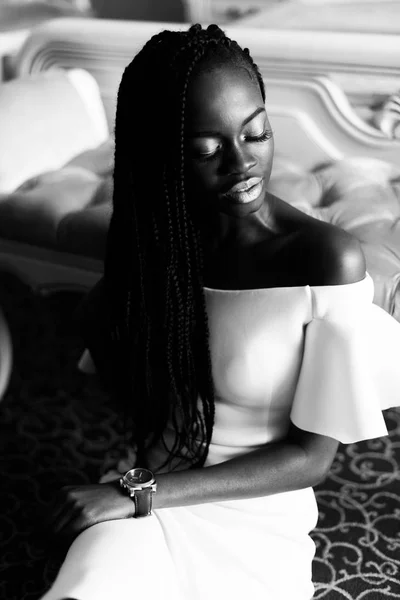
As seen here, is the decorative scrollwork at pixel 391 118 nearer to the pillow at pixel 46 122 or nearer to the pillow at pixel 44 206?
the pillow at pixel 44 206

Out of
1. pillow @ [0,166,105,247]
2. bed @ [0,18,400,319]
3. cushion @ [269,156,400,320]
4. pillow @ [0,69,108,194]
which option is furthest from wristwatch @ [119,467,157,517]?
pillow @ [0,69,108,194]

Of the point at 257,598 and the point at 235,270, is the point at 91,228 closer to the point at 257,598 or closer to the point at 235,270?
the point at 235,270

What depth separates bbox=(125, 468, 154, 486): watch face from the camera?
109cm

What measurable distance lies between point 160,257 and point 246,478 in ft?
1.12

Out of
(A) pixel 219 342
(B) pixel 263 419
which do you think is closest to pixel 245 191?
(A) pixel 219 342

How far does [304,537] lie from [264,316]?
36 centimetres

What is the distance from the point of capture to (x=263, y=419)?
1193 millimetres

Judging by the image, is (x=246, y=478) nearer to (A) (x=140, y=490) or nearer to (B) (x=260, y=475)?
(B) (x=260, y=475)

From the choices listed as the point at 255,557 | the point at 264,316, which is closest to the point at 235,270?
the point at 264,316

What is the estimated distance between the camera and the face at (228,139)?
3.19 feet

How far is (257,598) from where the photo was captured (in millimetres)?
1087

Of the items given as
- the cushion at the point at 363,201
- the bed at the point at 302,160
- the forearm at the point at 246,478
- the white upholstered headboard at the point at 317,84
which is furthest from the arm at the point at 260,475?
the white upholstered headboard at the point at 317,84

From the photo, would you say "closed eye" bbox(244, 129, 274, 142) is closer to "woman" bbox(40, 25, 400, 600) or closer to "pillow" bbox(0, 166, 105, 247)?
"woman" bbox(40, 25, 400, 600)

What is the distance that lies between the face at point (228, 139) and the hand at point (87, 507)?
424mm
